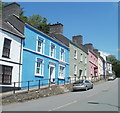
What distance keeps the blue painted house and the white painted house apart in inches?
32.1

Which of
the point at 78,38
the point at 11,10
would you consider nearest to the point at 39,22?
the point at 78,38

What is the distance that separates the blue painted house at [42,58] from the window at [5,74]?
1731mm

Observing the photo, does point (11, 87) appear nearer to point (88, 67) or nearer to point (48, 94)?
point (48, 94)

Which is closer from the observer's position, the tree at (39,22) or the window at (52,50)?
the window at (52,50)

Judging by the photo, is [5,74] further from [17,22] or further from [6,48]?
[17,22]

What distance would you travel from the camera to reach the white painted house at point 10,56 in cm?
1623

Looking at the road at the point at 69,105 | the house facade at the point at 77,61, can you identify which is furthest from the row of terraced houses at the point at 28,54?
the road at the point at 69,105

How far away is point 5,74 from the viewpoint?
1644 cm

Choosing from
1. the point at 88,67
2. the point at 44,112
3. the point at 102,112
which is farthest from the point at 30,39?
the point at 88,67

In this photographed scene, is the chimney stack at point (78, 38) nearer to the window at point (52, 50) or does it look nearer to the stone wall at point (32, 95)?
the window at point (52, 50)

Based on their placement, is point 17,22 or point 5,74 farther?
point 17,22

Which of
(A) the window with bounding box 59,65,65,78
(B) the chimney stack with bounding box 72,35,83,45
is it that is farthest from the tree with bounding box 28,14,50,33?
(A) the window with bounding box 59,65,65,78

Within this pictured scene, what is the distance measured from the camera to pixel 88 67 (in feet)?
127

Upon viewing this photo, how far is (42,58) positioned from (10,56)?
5.23 meters
